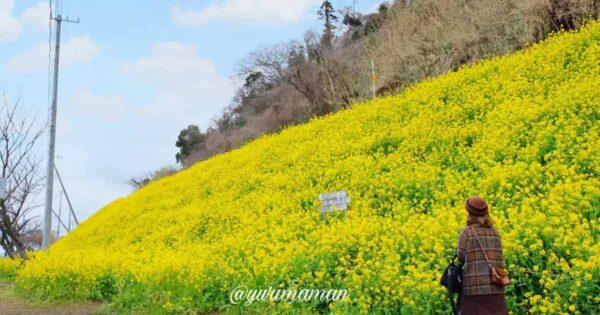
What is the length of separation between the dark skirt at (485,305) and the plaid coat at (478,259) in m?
0.04

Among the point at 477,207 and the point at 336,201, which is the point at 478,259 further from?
Answer: the point at 336,201

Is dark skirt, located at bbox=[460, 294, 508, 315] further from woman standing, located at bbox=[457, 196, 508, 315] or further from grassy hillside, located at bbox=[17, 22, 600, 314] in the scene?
grassy hillside, located at bbox=[17, 22, 600, 314]

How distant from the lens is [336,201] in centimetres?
834

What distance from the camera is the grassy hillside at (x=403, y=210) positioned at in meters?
5.51

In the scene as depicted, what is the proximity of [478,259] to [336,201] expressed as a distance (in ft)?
13.4

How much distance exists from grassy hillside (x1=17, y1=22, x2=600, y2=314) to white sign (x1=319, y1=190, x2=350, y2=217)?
0.31 m

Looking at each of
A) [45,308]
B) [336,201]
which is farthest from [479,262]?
[45,308]

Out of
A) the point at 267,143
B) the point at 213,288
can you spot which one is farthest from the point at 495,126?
the point at 267,143

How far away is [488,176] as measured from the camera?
26.1ft

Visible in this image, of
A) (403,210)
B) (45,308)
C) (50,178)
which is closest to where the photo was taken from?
(403,210)

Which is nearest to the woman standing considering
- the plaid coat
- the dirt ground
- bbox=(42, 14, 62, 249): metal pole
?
the plaid coat

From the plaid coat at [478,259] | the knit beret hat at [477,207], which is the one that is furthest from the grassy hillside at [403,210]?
the knit beret hat at [477,207]

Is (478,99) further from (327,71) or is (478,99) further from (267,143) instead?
(327,71)

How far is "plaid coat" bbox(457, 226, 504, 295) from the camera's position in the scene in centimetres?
432
